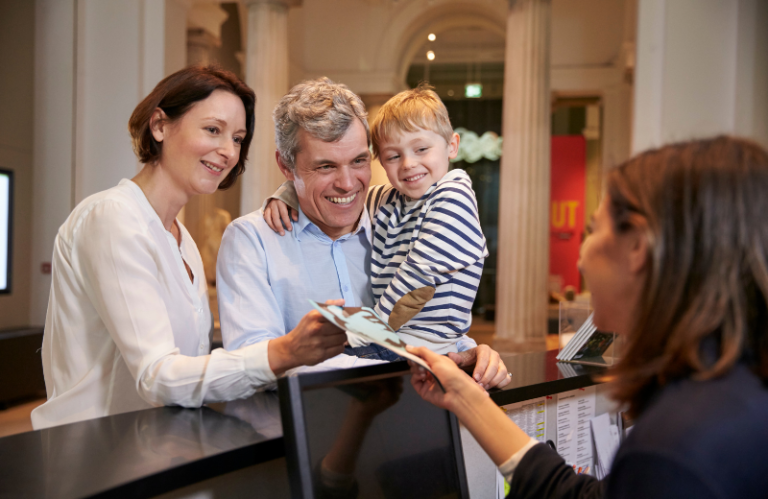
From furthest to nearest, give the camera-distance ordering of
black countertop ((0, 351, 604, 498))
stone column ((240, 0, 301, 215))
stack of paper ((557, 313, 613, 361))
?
stone column ((240, 0, 301, 215))
stack of paper ((557, 313, 613, 361))
black countertop ((0, 351, 604, 498))

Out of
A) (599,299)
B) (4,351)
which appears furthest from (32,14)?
(599,299)

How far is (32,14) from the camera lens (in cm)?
607

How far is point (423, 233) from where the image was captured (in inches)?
69.7

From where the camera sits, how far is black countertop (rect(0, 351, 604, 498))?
87 centimetres

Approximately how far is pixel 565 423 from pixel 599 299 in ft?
3.58

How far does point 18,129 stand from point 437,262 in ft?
19.4

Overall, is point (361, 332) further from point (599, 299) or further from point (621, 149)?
point (621, 149)

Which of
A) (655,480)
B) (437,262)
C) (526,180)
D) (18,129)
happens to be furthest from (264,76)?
(655,480)

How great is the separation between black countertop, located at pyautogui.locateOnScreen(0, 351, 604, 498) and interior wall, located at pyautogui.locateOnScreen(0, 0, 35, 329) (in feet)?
18.6

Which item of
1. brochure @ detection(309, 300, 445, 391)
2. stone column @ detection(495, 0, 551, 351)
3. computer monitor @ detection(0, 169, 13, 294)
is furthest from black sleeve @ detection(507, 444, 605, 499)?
stone column @ detection(495, 0, 551, 351)

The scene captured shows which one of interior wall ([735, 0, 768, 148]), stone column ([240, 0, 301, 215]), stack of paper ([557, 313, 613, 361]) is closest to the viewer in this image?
stack of paper ([557, 313, 613, 361])

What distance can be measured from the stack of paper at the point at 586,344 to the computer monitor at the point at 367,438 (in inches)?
32.5

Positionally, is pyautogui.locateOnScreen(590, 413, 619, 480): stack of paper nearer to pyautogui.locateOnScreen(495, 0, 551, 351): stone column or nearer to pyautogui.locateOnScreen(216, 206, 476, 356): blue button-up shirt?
pyautogui.locateOnScreen(216, 206, 476, 356): blue button-up shirt

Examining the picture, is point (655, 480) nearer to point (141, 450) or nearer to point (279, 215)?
point (141, 450)
